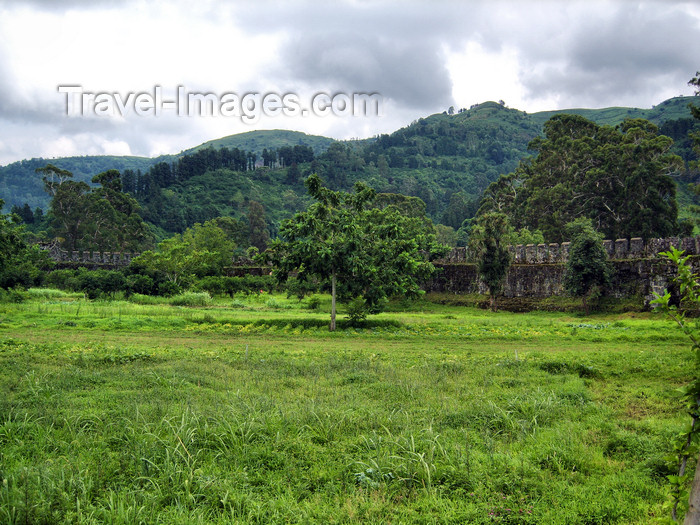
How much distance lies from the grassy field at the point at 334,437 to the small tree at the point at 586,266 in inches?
474

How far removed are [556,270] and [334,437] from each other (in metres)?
25.1

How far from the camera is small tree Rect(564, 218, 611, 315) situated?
2438cm

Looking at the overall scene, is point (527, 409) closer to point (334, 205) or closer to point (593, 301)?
point (334, 205)

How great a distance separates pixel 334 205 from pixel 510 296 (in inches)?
571

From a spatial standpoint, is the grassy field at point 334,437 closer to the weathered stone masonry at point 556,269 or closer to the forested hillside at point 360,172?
the weathered stone masonry at point 556,269

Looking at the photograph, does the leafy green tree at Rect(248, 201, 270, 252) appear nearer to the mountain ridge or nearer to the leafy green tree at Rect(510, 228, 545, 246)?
the mountain ridge

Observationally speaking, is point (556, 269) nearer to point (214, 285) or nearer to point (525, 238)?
point (525, 238)

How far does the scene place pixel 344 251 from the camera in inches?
779

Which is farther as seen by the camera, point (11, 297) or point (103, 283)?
point (103, 283)

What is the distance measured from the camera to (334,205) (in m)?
21.2

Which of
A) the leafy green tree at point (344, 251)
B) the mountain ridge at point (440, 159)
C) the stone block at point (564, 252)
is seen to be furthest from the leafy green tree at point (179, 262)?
the mountain ridge at point (440, 159)

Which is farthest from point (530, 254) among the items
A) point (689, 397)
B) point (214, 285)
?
point (689, 397)

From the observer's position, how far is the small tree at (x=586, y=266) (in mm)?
24375

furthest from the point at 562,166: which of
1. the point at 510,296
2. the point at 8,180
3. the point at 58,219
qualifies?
the point at 8,180
